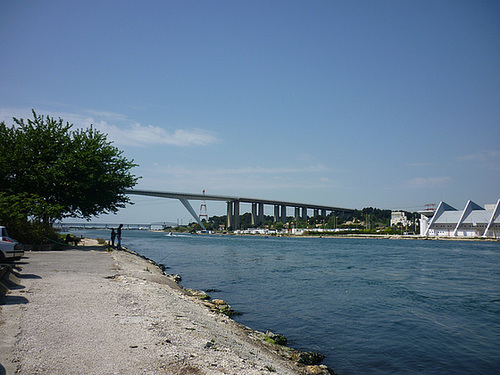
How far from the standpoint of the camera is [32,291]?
9.98 meters

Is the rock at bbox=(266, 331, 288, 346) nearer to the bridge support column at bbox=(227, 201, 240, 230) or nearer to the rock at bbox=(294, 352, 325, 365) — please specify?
the rock at bbox=(294, 352, 325, 365)

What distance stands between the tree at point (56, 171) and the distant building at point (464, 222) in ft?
399

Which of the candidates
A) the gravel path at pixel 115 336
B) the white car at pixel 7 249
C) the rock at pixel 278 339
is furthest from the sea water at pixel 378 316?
the white car at pixel 7 249

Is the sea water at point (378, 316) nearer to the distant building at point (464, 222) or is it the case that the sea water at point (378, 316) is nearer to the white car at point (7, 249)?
the white car at point (7, 249)

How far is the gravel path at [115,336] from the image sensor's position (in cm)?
554

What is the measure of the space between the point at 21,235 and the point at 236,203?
130969mm

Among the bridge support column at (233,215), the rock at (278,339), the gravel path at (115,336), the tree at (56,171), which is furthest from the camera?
the bridge support column at (233,215)

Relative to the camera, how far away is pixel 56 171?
25.7m

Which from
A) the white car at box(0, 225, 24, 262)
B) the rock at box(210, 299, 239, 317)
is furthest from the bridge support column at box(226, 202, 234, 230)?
the white car at box(0, 225, 24, 262)

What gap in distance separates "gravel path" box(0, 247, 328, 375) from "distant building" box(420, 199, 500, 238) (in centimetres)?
12961

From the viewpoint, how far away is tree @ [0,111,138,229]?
25.6m

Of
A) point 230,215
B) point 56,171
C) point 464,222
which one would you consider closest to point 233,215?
point 230,215

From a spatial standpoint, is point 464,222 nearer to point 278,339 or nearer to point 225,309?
point 225,309

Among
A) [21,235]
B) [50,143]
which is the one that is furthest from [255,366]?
[50,143]
